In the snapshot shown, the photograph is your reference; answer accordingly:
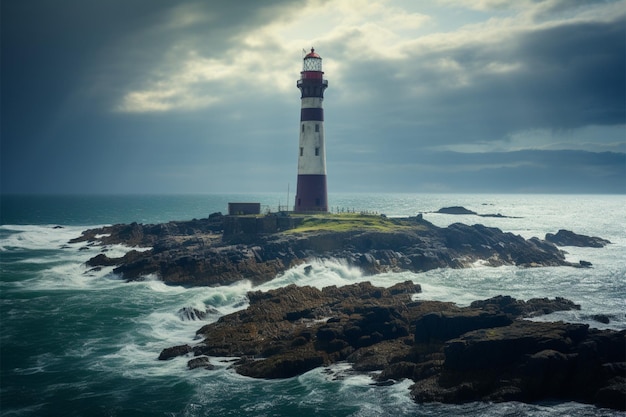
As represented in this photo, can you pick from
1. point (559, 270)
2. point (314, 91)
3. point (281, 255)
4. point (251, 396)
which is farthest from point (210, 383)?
point (314, 91)

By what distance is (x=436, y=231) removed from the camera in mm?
65875

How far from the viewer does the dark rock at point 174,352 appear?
96.6 ft

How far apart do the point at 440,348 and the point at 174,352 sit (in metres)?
13.3

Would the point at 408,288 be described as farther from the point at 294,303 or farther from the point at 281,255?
the point at 281,255

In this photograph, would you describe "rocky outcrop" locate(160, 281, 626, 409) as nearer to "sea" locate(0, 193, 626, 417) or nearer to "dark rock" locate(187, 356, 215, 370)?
"dark rock" locate(187, 356, 215, 370)

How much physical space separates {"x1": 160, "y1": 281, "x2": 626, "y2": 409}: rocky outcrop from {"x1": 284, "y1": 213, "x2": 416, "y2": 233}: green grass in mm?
23169

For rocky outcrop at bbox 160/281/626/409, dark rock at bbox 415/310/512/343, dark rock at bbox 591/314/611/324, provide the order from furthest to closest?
dark rock at bbox 591/314/611/324 < dark rock at bbox 415/310/512/343 < rocky outcrop at bbox 160/281/626/409

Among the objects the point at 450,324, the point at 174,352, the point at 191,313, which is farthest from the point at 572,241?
the point at 174,352

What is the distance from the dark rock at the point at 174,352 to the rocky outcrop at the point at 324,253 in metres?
16.8

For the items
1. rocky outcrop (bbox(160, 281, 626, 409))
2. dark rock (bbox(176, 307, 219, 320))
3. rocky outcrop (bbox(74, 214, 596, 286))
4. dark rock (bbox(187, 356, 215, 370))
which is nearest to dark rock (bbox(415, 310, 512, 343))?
rocky outcrop (bbox(160, 281, 626, 409))

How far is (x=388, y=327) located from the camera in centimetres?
3055

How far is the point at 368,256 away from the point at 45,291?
27464 millimetres

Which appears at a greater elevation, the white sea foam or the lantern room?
the lantern room

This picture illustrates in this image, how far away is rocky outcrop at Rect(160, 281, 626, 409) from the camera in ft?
75.9
